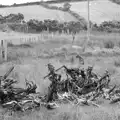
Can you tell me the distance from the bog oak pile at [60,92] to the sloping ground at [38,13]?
27.5 meters

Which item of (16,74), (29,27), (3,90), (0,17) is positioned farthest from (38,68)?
(0,17)

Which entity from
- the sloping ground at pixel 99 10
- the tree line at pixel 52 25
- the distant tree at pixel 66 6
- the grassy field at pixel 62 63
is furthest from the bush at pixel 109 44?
the distant tree at pixel 66 6

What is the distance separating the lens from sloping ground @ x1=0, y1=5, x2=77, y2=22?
138 feet

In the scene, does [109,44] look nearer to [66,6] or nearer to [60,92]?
[60,92]

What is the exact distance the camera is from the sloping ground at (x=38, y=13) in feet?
138

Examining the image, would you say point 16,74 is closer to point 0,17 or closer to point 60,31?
point 60,31

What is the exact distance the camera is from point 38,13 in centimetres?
4325

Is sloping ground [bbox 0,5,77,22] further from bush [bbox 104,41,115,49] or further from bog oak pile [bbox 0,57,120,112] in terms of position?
bog oak pile [bbox 0,57,120,112]


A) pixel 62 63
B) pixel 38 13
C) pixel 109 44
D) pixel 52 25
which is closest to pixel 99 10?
pixel 38 13

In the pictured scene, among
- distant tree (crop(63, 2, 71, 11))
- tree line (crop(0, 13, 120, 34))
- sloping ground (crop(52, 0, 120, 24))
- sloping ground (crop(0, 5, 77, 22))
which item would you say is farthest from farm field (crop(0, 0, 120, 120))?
tree line (crop(0, 13, 120, 34))

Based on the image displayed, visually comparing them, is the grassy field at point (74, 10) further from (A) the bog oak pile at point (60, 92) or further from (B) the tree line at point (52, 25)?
(A) the bog oak pile at point (60, 92)

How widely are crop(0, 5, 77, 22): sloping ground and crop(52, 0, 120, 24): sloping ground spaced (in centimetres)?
214

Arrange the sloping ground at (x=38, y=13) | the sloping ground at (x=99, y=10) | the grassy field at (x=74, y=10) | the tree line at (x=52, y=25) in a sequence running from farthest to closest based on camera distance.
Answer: the sloping ground at (x=99, y=10) < the grassy field at (x=74, y=10) < the sloping ground at (x=38, y=13) < the tree line at (x=52, y=25)

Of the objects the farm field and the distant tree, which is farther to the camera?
the distant tree
